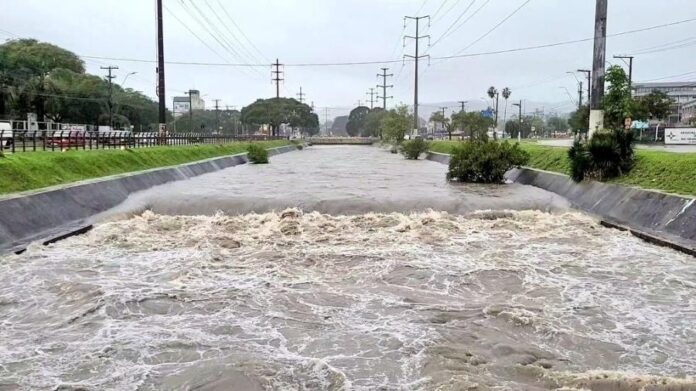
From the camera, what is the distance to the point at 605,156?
19047mm

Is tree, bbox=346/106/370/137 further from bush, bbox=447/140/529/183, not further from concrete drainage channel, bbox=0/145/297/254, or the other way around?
concrete drainage channel, bbox=0/145/297/254

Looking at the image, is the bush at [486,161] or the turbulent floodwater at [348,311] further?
the bush at [486,161]

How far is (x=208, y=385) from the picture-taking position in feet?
20.7

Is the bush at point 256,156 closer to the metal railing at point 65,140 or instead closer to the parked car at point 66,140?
the metal railing at point 65,140

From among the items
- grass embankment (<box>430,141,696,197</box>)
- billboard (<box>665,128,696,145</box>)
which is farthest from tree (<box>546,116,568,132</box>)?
grass embankment (<box>430,141,696,197</box>)

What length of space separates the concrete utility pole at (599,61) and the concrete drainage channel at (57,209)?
15.3 m

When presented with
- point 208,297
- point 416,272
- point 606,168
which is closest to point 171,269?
point 208,297

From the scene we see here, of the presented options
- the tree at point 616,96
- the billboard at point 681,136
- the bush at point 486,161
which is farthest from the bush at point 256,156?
the billboard at point 681,136

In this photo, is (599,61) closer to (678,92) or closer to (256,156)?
(256,156)

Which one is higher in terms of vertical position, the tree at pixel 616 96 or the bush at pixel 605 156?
the tree at pixel 616 96

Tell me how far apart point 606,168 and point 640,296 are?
10196 millimetres

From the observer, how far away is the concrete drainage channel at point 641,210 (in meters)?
13.3

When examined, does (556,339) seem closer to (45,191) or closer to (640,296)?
(640,296)

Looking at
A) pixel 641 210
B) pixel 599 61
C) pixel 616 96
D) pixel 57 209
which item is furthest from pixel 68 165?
pixel 616 96
